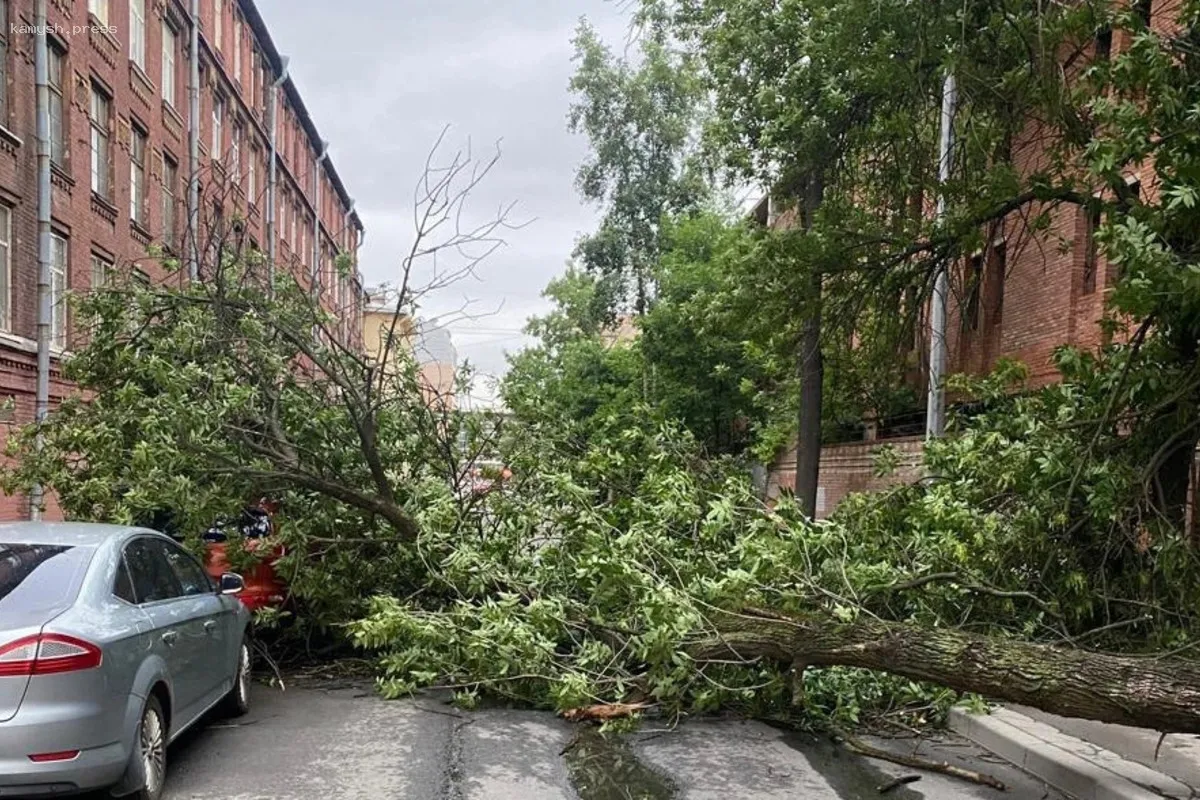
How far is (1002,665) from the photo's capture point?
18.3ft

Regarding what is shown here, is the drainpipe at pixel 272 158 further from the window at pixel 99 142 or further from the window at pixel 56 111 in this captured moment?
the window at pixel 56 111

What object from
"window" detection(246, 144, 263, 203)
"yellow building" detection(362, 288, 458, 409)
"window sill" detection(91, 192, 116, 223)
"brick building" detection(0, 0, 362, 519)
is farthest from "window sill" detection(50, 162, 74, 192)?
"window" detection(246, 144, 263, 203)

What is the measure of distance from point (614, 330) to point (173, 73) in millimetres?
17221

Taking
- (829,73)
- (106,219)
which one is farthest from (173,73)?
(829,73)

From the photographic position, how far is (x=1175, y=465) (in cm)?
776

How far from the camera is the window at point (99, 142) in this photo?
19.8m

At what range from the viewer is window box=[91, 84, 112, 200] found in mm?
19766

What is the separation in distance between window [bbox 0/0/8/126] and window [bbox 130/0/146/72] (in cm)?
603

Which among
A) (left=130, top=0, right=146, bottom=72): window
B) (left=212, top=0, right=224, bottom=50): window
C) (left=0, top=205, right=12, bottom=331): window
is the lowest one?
(left=0, top=205, right=12, bottom=331): window

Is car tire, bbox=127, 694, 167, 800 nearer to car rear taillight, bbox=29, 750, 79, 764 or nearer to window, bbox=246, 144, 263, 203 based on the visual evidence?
car rear taillight, bbox=29, 750, 79, 764

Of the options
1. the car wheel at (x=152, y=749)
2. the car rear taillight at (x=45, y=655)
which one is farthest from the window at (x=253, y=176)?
the car rear taillight at (x=45, y=655)

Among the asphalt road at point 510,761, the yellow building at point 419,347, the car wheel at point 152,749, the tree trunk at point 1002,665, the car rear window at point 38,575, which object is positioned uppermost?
the yellow building at point 419,347

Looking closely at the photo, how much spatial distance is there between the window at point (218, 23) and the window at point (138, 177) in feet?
22.3

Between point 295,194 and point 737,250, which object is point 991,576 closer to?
point 737,250
